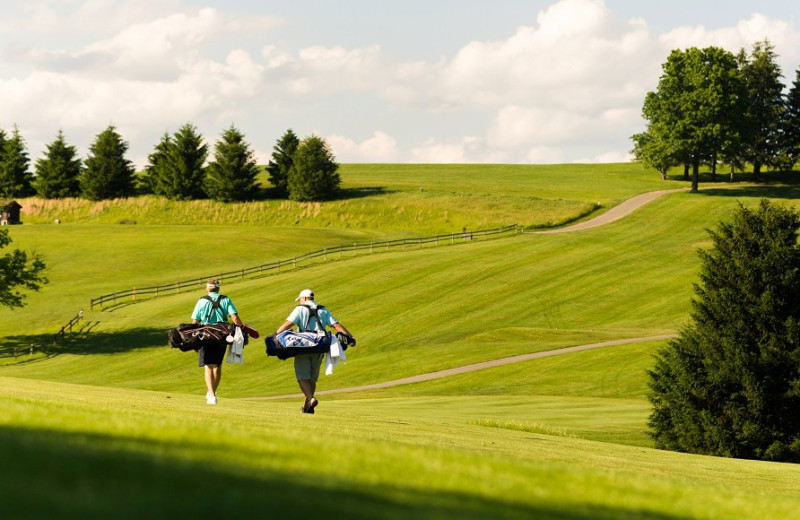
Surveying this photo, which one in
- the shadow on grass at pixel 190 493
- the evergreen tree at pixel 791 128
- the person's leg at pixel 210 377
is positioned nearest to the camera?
the shadow on grass at pixel 190 493

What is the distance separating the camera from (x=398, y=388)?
4741 cm

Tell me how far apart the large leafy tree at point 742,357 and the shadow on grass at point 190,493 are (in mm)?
26130

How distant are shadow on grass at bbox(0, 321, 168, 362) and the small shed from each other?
4761cm

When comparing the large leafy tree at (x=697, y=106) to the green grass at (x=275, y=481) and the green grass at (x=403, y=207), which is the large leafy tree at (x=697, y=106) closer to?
the green grass at (x=403, y=207)

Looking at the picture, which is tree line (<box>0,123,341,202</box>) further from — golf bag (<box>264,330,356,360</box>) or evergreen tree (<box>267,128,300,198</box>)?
golf bag (<box>264,330,356,360</box>)

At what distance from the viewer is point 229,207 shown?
114188mm

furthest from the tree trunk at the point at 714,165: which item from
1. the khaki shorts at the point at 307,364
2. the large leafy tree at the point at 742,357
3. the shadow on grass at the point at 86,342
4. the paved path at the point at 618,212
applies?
the khaki shorts at the point at 307,364

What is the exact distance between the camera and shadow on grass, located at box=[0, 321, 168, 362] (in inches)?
2410

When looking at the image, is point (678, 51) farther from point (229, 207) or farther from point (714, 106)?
point (229, 207)

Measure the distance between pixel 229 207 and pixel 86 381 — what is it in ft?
203

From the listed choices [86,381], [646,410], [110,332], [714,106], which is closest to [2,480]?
[646,410]

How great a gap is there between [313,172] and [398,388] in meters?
67.7

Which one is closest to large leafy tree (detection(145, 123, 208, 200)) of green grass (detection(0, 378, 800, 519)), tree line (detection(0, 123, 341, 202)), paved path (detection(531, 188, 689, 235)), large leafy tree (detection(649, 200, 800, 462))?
tree line (detection(0, 123, 341, 202))

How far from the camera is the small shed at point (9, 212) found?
358 ft
